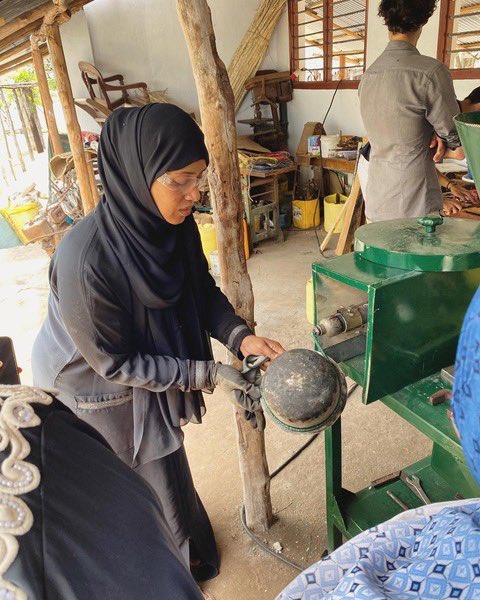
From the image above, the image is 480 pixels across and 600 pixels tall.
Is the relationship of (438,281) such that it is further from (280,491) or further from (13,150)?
(13,150)

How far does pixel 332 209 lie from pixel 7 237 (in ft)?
15.8

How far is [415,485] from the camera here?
5.99 feet

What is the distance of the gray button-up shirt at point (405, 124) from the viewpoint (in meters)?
2.31

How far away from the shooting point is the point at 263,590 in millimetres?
1975

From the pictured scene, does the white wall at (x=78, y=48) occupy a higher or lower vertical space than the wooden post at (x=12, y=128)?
higher

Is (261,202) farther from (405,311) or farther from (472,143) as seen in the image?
(472,143)

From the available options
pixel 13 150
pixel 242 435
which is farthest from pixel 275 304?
pixel 13 150

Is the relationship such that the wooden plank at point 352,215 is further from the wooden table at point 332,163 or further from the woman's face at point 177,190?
the woman's face at point 177,190

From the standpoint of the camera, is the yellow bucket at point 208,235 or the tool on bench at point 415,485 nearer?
the tool on bench at point 415,485

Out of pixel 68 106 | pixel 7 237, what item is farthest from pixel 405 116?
pixel 7 237

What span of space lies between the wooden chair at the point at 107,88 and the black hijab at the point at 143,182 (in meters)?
6.26

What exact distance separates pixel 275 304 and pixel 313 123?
3.20 m

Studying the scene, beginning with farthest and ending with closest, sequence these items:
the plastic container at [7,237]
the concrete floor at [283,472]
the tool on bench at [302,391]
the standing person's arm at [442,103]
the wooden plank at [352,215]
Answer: the plastic container at [7,237] → the wooden plank at [352,215] → the standing person's arm at [442,103] → the concrete floor at [283,472] → the tool on bench at [302,391]

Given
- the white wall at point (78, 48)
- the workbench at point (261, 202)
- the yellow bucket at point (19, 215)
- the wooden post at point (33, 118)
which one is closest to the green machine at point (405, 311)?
the workbench at point (261, 202)
